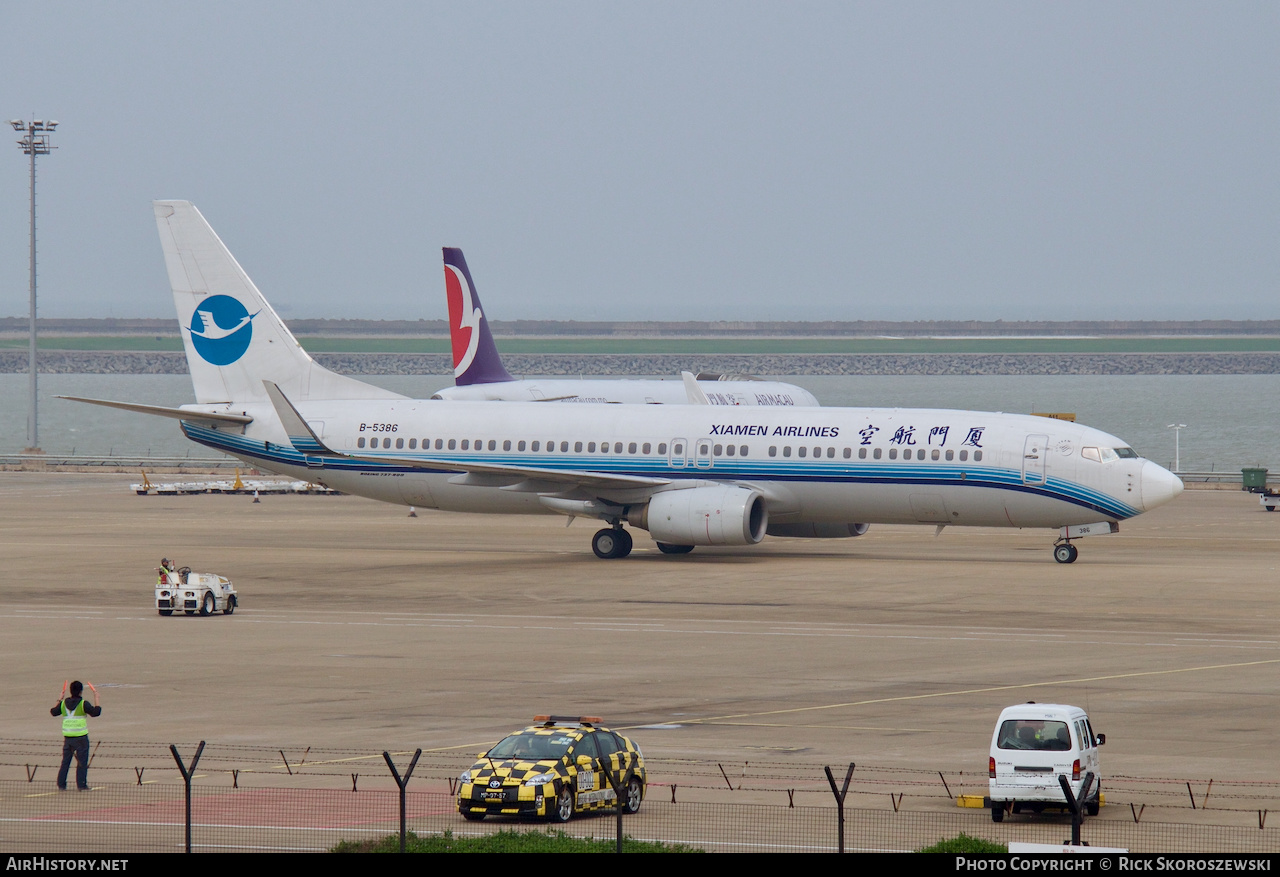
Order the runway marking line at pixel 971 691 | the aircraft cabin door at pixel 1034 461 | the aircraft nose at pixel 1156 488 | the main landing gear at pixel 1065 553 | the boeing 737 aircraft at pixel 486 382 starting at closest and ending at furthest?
the runway marking line at pixel 971 691 < the aircraft nose at pixel 1156 488 < the aircraft cabin door at pixel 1034 461 < the main landing gear at pixel 1065 553 < the boeing 737 aircraft at pixel 486 382

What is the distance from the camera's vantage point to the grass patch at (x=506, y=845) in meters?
17.9

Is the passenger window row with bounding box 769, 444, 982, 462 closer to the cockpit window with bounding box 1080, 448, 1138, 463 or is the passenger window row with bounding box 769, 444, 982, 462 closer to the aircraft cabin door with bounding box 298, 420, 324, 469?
the cockpit window with bounding box 1080, 448, 1138, 463

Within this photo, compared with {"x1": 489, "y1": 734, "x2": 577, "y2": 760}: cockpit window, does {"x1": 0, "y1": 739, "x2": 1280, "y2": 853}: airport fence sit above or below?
below

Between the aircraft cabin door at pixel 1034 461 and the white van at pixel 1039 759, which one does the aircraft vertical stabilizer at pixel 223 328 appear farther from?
the white van at pixel 1039 759

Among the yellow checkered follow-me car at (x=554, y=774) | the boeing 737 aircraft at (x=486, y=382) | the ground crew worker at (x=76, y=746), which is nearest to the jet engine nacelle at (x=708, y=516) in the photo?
the boeing 737 aircraft at (x=486, y=382)

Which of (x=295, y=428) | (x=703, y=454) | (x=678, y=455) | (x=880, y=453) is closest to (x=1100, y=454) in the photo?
(x=880, y=453)

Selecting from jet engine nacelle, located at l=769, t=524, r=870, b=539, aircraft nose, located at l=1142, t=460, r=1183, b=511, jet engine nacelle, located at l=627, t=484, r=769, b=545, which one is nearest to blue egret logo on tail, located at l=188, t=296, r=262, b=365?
jet engine nacelle, located at l=627, t=484, r=769, b=545

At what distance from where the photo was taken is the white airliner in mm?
52281

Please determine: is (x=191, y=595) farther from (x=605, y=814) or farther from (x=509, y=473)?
(x=605, y=814)

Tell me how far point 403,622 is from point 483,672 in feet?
28.0

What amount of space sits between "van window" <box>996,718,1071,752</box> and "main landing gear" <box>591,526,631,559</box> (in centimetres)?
3444

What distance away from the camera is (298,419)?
57125mm

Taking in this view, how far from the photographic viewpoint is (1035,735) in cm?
2169

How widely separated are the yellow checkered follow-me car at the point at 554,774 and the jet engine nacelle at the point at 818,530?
35.2m
